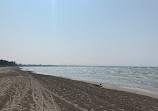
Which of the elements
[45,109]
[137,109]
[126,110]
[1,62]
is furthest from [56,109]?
[1,62]

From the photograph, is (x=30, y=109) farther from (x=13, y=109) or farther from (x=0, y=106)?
Result: (x=0, y=106)

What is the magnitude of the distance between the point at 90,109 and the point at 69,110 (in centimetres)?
137

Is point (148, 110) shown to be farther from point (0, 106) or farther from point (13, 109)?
point (0, 106)

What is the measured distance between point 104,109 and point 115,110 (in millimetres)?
643

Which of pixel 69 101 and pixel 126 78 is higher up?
pixel 69 101

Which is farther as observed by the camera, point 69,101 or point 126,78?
point 126,78

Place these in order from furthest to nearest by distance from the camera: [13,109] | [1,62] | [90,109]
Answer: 1. [1,62]
2. [90,109]
3. [13,109]

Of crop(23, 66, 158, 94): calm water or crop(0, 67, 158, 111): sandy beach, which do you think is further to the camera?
crop(23, 66, 158, 94): calm water

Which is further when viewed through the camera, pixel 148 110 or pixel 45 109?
pixel 148 110

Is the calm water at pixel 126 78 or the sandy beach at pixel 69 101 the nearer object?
the sandy beach at pixel 69 101

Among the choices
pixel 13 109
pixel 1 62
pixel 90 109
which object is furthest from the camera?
pixel 1 62

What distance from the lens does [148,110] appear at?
13148mm

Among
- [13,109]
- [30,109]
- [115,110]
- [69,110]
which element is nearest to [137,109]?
[115,110]

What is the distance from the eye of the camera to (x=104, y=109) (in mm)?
12734
